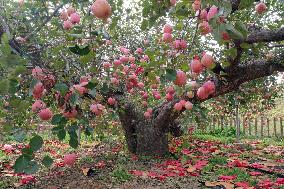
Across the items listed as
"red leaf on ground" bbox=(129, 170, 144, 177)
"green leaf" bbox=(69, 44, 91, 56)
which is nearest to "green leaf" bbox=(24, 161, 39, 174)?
"green leaf" bbox=(69, 44, 91, 56)

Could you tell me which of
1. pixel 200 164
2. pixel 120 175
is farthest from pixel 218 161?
pixel 120 175

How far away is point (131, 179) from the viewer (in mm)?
5016

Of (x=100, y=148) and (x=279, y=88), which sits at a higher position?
(x=279, y=88)

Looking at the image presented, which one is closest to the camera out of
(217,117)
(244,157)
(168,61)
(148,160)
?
(168,61)

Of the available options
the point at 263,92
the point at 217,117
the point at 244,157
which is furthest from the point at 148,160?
the point at 217,117

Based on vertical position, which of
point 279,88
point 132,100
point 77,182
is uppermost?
point 279,88

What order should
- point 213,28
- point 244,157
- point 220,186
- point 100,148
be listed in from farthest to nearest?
point 100,148 → point 244,157 → point 220,186 → point 213,28

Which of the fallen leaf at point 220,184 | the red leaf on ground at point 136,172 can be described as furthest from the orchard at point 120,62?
the fallen leaf at point 220,184

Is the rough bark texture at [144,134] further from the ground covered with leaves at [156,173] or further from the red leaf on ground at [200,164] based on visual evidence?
the red leaf on ground at [200,164]

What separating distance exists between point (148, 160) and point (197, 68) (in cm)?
456

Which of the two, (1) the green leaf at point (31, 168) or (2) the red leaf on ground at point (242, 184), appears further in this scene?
(2) the red leaf on ground at point (242, 184)

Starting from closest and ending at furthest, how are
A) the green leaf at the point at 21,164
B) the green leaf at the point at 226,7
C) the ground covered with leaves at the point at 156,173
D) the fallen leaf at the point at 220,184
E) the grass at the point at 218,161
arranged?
1. the green leaf at the point at 226,7
2. the green leaf at the point at 21,164
3. the fallen leaf at the point at 220,184
4. the ground covered with leaves at the point at 156,173
5. the grass at the point at 218,161

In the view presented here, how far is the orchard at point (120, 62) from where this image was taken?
1660 millimetres

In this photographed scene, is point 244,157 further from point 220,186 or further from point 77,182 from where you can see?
point 77,182
